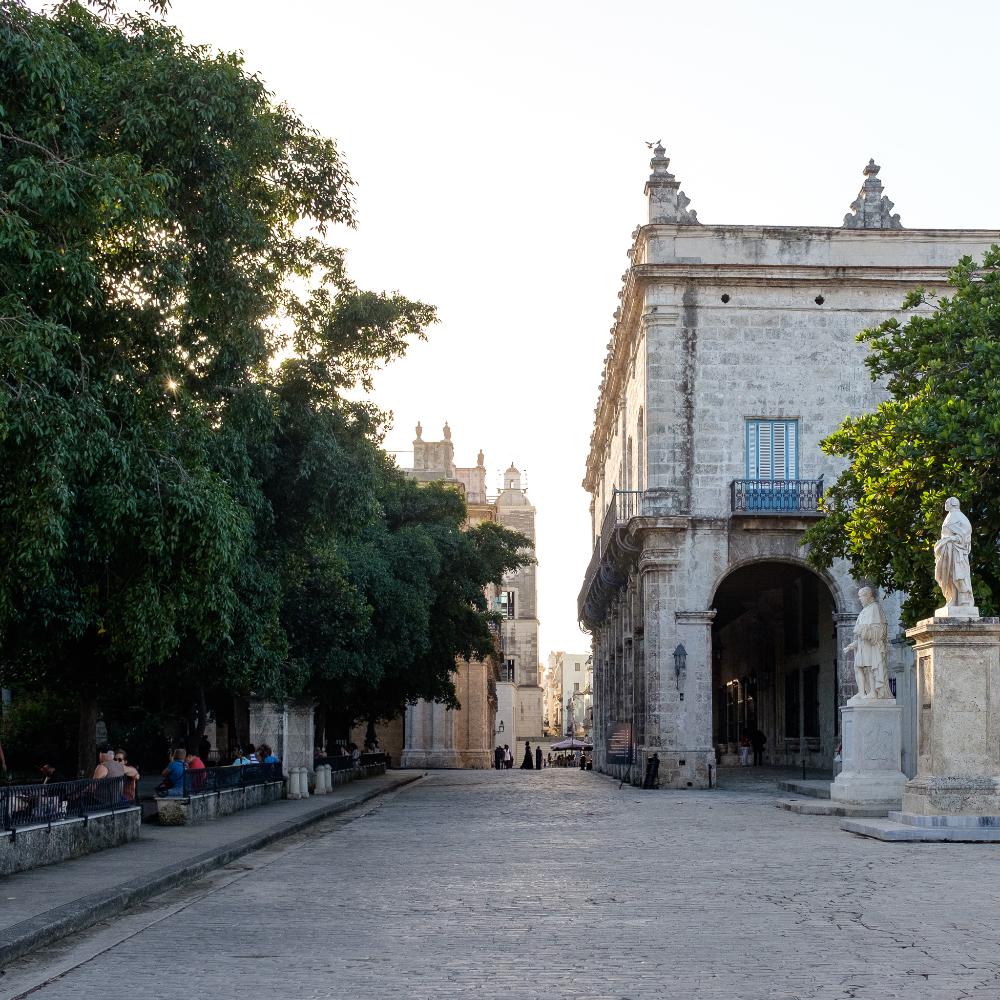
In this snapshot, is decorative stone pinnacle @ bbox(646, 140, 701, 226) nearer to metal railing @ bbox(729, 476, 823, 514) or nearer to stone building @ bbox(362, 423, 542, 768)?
metal railing @ bbox(729, 476, 823, 514)

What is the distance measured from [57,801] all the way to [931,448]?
606 inches

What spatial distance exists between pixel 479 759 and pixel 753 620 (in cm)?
2644

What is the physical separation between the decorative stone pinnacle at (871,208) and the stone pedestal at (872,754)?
16.0 meters

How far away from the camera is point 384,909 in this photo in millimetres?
11000

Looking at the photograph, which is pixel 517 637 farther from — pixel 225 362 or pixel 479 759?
pixel 225 362

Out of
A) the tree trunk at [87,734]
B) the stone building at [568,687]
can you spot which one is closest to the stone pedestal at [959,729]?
the tree trunk at [87,734]

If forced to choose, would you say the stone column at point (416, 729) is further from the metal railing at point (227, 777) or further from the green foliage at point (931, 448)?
the green foliage at point (931, 448)

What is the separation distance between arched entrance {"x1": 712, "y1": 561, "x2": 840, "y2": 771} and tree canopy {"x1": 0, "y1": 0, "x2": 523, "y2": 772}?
55.2 feet

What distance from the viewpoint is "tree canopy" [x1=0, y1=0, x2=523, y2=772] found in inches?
461

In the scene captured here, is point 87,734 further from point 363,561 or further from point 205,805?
point 363,561

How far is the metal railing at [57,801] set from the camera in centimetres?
1320

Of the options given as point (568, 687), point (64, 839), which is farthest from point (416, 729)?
point (568, 687)

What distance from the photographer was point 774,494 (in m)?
34.3

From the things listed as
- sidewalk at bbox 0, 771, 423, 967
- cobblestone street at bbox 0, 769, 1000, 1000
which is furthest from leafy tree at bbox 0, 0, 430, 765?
cobblestone street at bbox 0, 769, 1000, 1000
